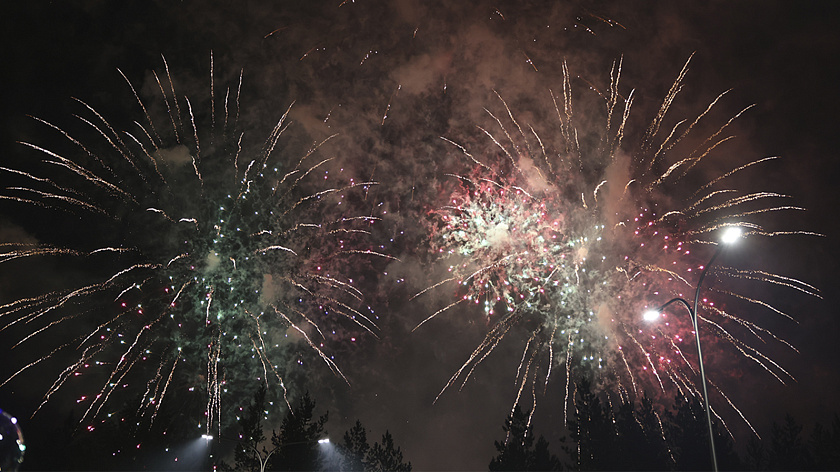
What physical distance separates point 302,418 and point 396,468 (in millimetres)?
12391

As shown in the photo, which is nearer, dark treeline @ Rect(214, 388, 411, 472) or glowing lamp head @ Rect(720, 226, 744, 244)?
glowing lamp head @ Rect(720, 226, 744, 244)

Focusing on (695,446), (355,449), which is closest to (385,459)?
(355,449)

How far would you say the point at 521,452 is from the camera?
49062 mm

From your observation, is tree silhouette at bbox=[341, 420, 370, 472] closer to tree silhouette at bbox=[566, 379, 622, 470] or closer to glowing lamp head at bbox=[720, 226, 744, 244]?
tree silhouette at bbox=[566, 379, 622, 470]

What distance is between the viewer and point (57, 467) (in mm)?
47031

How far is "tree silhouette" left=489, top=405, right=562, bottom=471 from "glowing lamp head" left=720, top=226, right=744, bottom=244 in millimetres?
39501

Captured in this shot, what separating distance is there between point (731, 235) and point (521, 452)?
40030mm

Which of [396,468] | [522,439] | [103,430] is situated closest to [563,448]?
[522,439]

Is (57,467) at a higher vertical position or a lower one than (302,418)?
lower

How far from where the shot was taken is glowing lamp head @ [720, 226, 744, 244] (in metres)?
14.1

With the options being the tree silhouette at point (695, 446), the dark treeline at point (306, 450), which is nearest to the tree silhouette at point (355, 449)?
the dark treeline at point (306, 450)

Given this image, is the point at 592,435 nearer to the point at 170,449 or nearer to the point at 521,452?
the point at 521,452

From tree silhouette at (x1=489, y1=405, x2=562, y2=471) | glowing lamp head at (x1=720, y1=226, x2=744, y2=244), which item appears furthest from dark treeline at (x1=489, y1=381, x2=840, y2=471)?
glowing lamp head at (x1=720, y1=226, x2=744, y2=244)

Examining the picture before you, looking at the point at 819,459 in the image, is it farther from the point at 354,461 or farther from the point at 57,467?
the point at 57,467
